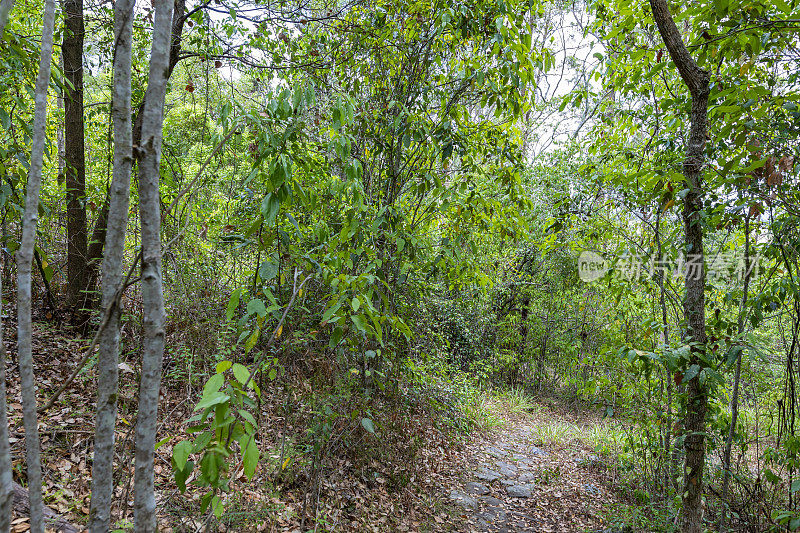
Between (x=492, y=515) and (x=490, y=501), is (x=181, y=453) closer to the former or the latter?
(x=492, y=515)

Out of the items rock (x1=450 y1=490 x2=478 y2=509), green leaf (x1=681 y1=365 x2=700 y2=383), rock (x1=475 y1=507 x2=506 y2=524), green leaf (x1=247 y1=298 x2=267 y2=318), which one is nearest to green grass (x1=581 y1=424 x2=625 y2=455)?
rock (x1=475 y1=507 x2=506 y2=524)

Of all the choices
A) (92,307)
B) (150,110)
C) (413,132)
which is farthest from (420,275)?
(150,110)

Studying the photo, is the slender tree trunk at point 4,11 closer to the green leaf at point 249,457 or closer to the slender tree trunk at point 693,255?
the green leaf at point 249,457

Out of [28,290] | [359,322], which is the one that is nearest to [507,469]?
[359,322]

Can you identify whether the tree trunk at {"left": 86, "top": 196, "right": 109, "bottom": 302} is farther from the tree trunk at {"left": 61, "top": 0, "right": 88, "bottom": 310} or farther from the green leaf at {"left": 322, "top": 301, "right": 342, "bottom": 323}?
the green leaf at {"left": 322, "top": 301, "right": 342, "bottom": 323}

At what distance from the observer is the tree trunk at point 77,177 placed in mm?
4547

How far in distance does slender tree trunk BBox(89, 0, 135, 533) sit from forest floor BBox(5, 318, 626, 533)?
2.98 feet

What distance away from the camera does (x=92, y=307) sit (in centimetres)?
468

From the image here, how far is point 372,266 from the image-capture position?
2.86 metres

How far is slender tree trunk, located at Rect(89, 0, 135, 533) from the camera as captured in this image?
1273mm

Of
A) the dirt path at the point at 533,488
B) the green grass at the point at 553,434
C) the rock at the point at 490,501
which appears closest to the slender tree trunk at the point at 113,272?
the dirt path at the point at 533,488

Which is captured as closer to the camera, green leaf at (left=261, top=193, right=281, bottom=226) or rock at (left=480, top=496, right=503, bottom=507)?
green leaf at (left=261, top=193, right=281, bottom=226)

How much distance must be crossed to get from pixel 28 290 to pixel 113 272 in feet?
0.79

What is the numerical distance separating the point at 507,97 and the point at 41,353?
15.9ft
